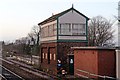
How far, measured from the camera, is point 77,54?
111 ft

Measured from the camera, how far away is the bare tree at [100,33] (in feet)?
232

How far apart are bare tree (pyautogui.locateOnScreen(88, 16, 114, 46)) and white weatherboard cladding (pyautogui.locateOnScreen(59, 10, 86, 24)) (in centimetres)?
2923

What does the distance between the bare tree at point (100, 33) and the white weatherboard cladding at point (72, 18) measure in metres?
29.2

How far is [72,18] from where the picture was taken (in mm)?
39562

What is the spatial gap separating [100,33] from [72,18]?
35.2m

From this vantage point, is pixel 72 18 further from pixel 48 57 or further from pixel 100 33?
pixel 100 33

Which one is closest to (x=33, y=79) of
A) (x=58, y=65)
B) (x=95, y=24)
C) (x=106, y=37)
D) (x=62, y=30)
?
(x=58, y=65)

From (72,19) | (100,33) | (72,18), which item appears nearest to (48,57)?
(72,19)

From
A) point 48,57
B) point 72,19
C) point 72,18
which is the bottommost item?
point 48,57

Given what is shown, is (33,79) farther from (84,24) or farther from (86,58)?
(84,24)

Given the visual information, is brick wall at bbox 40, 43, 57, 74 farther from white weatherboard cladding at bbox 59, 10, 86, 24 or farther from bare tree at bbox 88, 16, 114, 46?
bare tree at bbox 88, 16, 114, 46

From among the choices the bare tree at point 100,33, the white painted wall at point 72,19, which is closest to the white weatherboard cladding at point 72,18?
the white painted wall at point 72,19

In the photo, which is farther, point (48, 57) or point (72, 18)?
point (48, 57)

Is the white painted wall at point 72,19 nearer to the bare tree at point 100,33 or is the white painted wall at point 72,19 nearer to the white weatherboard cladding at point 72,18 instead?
the white weatherboard cladding at point 72,18
